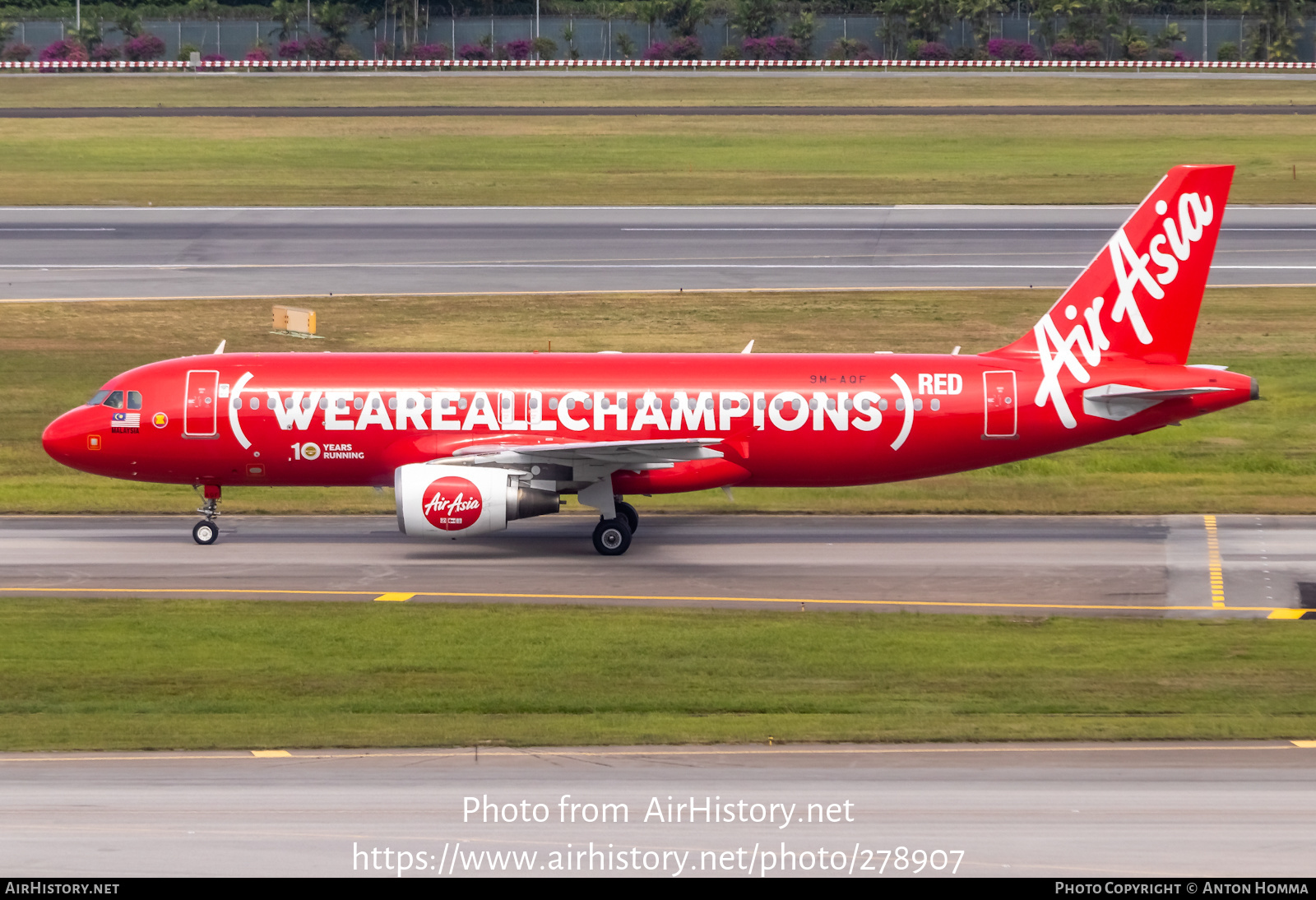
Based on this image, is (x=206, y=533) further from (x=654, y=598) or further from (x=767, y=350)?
(x=767, y=350)

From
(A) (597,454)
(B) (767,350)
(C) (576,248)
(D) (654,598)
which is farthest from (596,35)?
(D) (654,598)

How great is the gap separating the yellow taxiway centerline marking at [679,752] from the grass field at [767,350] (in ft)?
63.3

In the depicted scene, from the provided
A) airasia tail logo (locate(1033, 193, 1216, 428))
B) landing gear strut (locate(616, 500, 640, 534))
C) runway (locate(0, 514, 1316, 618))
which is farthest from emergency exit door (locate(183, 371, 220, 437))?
airasia tail logo (locate(1033, 193, 1216, 428))

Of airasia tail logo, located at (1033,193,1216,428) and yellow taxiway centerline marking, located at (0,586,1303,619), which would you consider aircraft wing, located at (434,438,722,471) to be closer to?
yellow taxiway centerline marking, located at (0,586,1303,619)

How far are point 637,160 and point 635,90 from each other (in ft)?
104

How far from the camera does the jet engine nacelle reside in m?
36.9

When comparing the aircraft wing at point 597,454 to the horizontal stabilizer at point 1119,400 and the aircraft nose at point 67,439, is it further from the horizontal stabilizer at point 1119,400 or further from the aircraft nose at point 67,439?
the horizontal stabilizer at point 1119,400

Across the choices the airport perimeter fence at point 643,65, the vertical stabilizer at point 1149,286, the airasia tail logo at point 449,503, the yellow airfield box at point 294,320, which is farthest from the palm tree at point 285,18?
the vertical stabilizer at point 1149,286

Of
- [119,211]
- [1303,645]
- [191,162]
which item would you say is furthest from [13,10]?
[1303,645]

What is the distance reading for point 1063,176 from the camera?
9138cm

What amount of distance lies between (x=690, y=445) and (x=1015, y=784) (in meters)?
15.5

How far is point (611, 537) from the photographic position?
1532 inches

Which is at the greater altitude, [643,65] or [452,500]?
[643,65]

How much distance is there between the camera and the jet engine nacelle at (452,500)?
36.9 metres
